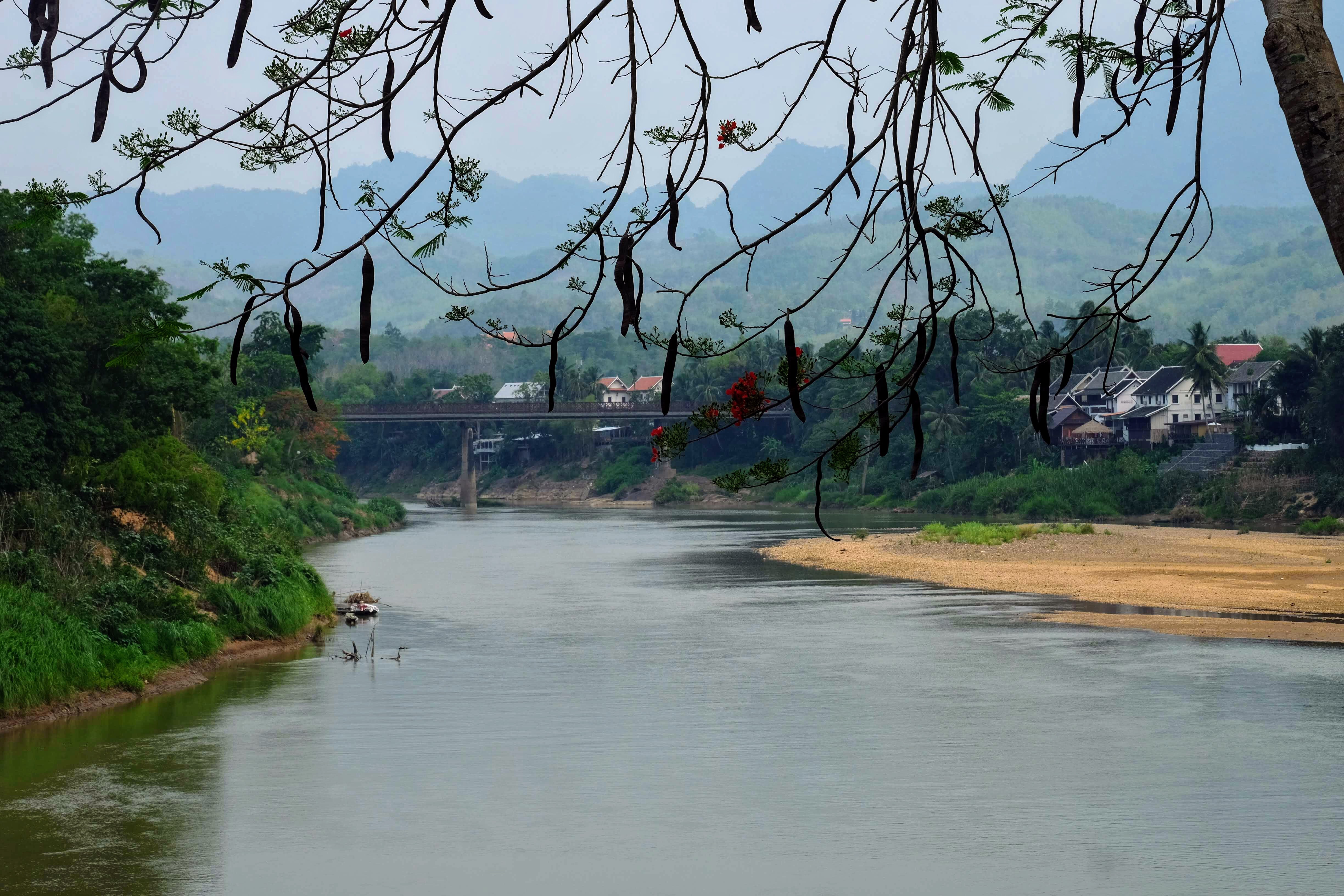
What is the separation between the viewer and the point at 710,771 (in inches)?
786

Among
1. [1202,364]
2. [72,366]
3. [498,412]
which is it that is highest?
[1202,364]

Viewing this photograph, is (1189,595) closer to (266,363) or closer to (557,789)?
(557,789)

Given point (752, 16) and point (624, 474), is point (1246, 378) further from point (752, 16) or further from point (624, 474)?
point (752, 16)

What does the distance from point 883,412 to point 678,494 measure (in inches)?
3934

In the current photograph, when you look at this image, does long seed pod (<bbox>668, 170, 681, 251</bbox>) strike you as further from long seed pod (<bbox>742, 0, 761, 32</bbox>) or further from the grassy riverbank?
the grassy riverbank

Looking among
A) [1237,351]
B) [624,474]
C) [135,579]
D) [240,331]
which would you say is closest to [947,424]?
[624,474]

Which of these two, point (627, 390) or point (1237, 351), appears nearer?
point (1237, 351)

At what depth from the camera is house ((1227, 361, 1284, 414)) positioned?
84375 mm

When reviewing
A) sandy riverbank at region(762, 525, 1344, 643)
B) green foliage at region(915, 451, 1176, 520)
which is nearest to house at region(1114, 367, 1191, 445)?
green foliage at region(915, 451, 1176, 520)

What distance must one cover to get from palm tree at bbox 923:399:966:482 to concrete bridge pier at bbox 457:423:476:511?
38583 mm

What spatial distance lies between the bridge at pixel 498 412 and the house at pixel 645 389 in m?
7.66

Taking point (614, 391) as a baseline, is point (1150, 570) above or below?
below

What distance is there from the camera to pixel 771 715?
2359 cm

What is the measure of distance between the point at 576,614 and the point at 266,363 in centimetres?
3988
